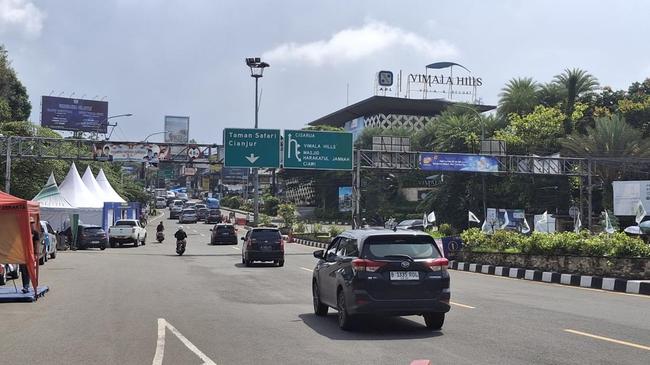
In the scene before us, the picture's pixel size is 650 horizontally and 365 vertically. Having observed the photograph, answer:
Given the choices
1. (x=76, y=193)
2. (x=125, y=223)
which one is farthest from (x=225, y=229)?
(x=76, y=193)

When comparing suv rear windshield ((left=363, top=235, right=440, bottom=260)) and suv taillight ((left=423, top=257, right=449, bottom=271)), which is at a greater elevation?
suv rear windshield ((left=363, top=235, right=440, bottom=260))

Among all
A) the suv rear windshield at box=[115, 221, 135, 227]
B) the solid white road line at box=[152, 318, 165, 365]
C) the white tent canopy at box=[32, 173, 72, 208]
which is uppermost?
the white tent canopy at box=[32, 173, 72, 208]

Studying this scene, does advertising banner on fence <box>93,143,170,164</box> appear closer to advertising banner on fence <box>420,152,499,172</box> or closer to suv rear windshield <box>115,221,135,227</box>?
suv rear windshield <box>115,221,135,227</box>

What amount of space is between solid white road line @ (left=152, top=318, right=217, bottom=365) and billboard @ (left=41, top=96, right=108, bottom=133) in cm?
7853

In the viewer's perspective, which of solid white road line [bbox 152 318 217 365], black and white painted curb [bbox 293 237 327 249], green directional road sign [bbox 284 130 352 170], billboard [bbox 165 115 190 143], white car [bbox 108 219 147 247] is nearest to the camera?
solid white road line [bbox 152 318 217 365]

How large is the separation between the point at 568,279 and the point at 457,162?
23420 millimetres

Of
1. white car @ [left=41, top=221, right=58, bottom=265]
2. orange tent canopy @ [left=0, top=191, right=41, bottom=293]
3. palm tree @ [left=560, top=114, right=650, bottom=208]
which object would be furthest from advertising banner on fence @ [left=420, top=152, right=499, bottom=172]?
orange tent canopy @ [left=0, top=191, right=41, bottom=293]

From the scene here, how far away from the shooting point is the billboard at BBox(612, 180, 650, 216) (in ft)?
138

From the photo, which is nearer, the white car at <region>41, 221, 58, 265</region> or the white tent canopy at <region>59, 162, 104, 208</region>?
the white car at <region>41, 221, 58, 265</region>

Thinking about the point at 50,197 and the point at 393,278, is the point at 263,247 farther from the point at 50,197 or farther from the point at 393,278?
the point at 50,197

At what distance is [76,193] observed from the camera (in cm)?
4159

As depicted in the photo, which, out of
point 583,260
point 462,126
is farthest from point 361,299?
point 462,126

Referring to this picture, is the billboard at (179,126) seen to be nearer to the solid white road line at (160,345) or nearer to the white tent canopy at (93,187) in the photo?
the white tent canopy at (93,187)

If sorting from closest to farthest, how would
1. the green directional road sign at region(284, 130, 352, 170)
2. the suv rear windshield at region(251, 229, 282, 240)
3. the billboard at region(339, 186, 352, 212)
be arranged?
the suv rear windshield at region(251, 229, 282, 240) < the green directional road sign at region(284, 130, 352, 170) < the billboard at region(339, 186, 352, 212)
